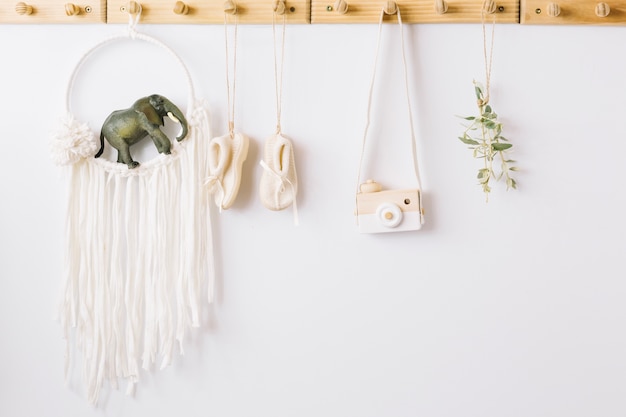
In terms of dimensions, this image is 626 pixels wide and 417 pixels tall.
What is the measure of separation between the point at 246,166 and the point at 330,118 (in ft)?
0.61

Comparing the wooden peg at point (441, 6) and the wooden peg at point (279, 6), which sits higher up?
the wooden peg at point (279, 6)

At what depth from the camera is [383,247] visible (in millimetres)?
1223

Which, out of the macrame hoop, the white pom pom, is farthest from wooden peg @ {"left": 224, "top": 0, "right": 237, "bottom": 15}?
the white pom pom

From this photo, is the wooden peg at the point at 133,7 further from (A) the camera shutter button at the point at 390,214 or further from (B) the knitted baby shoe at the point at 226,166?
(A) the camera shutter button at the point at 390,214

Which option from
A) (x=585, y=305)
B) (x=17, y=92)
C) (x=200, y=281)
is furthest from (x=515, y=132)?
(x=17, y=92)

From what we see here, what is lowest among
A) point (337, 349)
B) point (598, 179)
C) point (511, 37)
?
point (337, 349)

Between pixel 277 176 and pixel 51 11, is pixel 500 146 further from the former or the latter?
pixel 51 11

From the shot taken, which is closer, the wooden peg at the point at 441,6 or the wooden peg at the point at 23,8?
the wooden peg at the point at 441,6

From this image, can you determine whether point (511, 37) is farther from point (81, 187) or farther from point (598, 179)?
point (81, 187)

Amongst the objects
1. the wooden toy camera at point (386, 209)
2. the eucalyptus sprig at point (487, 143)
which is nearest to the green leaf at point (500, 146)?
the eucalyptus sprig at point (487, 143)

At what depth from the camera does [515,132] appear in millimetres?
1202

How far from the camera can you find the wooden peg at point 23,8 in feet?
4.14

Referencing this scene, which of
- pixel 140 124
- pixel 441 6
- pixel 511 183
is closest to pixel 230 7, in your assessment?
pixel 140 124

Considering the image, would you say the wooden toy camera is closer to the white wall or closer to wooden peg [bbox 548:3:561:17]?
the white wall
